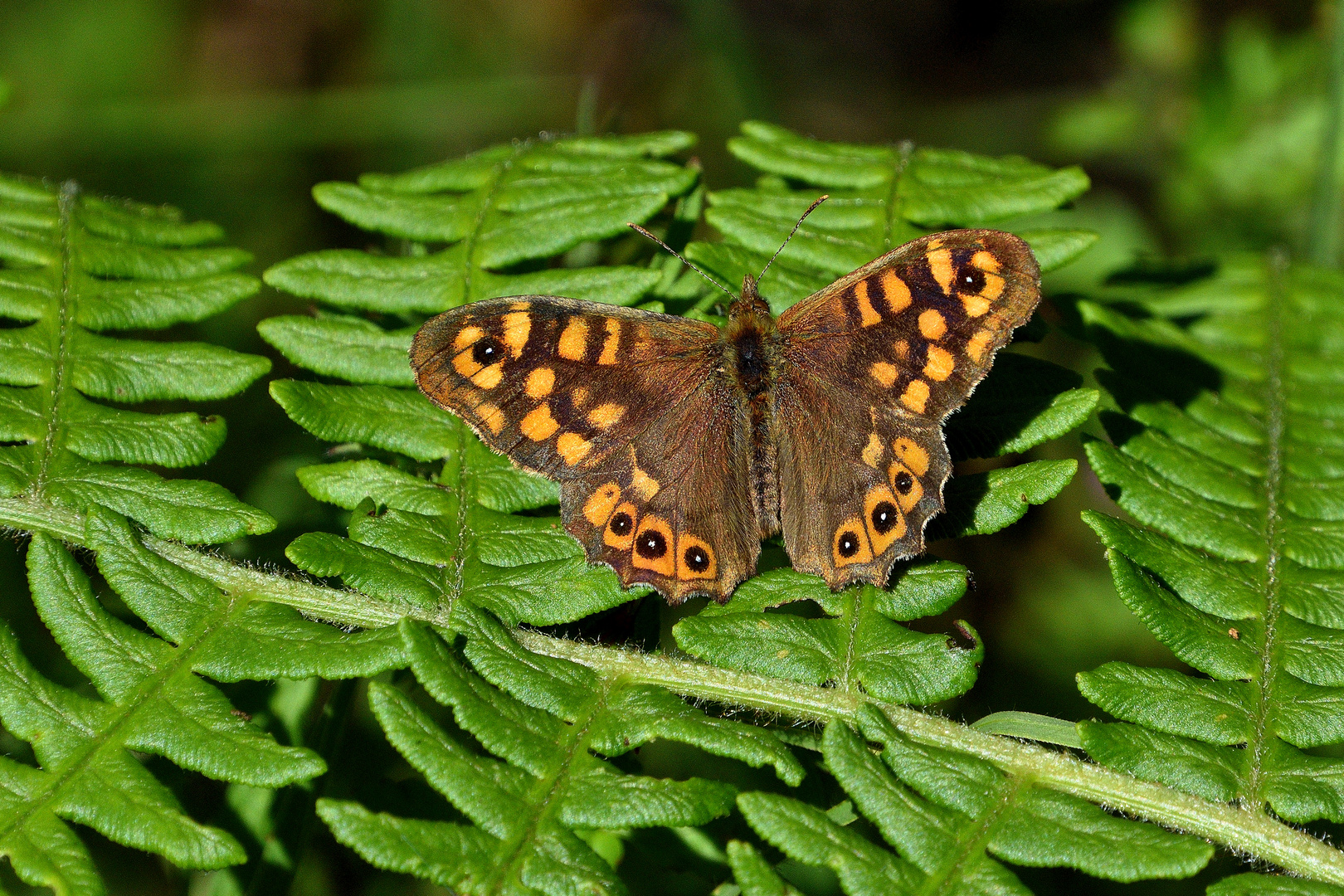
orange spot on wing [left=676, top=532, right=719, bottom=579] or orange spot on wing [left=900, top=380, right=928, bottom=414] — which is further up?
orange spot on wing [left=900, top=380, right=928, bottom=414]

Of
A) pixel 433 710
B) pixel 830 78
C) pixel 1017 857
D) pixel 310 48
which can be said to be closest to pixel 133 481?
pixel 433 710

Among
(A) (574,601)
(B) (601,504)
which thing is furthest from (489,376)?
(A) (574,601)

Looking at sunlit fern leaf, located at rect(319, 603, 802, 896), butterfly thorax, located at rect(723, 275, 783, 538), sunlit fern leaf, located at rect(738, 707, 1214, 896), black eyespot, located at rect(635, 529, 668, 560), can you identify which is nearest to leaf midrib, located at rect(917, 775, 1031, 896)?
sunlit fern leaf, located at rect(738, 707, 1214, 896)

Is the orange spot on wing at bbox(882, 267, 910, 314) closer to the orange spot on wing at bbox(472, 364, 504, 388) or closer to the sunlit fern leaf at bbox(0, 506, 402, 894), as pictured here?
the orange spot on wing at bbox(472, 364, 504, 388)

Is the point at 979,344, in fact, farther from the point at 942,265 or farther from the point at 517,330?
the point at 517,330

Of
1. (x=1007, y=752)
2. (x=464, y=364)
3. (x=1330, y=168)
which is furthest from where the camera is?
(x=1330, y=168)
